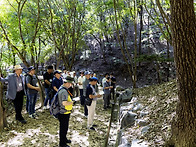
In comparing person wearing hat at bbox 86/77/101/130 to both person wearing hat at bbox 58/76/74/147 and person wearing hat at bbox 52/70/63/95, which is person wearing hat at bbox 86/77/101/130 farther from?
person wearing hat at bbox 58/76/74/147

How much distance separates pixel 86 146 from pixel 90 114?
4.53 feet

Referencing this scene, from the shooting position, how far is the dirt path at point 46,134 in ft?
16.6

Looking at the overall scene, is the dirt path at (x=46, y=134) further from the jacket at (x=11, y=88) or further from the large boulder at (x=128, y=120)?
the jacket at (x=11, y=88)

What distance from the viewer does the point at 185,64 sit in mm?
3189

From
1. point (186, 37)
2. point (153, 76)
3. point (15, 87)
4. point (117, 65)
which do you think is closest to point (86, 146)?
point (15, 87)

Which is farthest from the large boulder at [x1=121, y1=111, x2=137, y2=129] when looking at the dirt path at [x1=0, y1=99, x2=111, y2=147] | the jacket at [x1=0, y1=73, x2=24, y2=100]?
the jacket at [x1=0, y1=73, x2=24, y2=100]

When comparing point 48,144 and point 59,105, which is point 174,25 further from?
point 48,144

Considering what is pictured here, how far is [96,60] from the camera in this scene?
1119 inches

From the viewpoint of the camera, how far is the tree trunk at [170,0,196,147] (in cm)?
315

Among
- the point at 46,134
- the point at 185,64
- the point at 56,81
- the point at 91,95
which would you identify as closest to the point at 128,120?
the point at 91,95

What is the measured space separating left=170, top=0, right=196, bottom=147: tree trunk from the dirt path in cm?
297

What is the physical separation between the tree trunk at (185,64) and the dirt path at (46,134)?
2.97m

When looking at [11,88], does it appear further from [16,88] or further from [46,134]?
[46,134]

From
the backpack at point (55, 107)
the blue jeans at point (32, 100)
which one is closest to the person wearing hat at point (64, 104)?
the backpack at point (55, 107)
